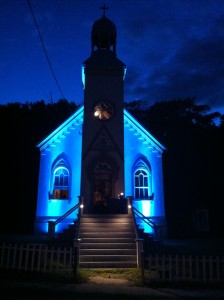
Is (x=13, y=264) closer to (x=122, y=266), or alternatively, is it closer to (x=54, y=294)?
(x=54, y=294)

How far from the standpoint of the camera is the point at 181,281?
975cm

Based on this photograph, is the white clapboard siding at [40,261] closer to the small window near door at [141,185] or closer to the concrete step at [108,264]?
the concrete step at [108,264]

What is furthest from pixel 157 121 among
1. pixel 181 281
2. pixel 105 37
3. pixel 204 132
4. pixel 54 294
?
pixel 54 294

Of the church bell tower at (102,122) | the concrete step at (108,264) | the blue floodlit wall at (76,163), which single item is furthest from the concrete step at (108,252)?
the blue floodlit wall at (76,163)

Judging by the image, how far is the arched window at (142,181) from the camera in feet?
69.3

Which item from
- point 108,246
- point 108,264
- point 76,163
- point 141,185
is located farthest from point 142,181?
point 108,264

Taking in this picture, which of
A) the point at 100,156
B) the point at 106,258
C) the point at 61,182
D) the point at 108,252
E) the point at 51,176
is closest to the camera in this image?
the point at 106,258

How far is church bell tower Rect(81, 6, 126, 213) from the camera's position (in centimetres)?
1992

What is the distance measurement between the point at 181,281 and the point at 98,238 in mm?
5410

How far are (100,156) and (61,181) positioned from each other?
3477 mm

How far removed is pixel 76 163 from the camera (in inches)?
830

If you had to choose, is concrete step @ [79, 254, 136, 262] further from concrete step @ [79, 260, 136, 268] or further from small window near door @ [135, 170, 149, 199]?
small window near door @ [135, 170, 149, 199]

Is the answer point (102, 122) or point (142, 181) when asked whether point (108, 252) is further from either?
point (102, 122)

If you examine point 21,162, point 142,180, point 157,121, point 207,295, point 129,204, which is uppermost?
point 157,121
